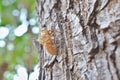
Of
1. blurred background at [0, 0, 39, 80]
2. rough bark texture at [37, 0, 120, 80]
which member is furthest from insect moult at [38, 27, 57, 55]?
blurred background at [0, 0, 39, 80]

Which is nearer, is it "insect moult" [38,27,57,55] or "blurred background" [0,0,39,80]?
"insect moult" [38,27,57,55]

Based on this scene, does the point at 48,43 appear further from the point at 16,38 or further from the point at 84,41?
the point at 16,38

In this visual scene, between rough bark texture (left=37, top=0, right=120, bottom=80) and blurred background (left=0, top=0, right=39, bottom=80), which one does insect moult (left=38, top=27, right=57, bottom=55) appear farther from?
blurred background (left=0, top=0, right=39, bottom=80)

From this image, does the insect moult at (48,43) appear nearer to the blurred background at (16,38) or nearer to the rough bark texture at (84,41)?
the rough bark texture at (84,41)

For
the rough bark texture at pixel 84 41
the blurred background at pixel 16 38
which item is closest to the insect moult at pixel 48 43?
the rough bark texture at pixel 84 41

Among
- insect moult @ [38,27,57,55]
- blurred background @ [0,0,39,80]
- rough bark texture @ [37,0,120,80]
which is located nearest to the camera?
rough bark texture @ [37,0,120,80]

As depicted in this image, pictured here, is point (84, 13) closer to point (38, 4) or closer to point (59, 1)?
point (59, 1)

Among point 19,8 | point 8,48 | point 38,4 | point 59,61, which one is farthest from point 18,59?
point 59,61

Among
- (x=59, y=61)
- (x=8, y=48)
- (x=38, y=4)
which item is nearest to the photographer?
(x=59, y=61)
